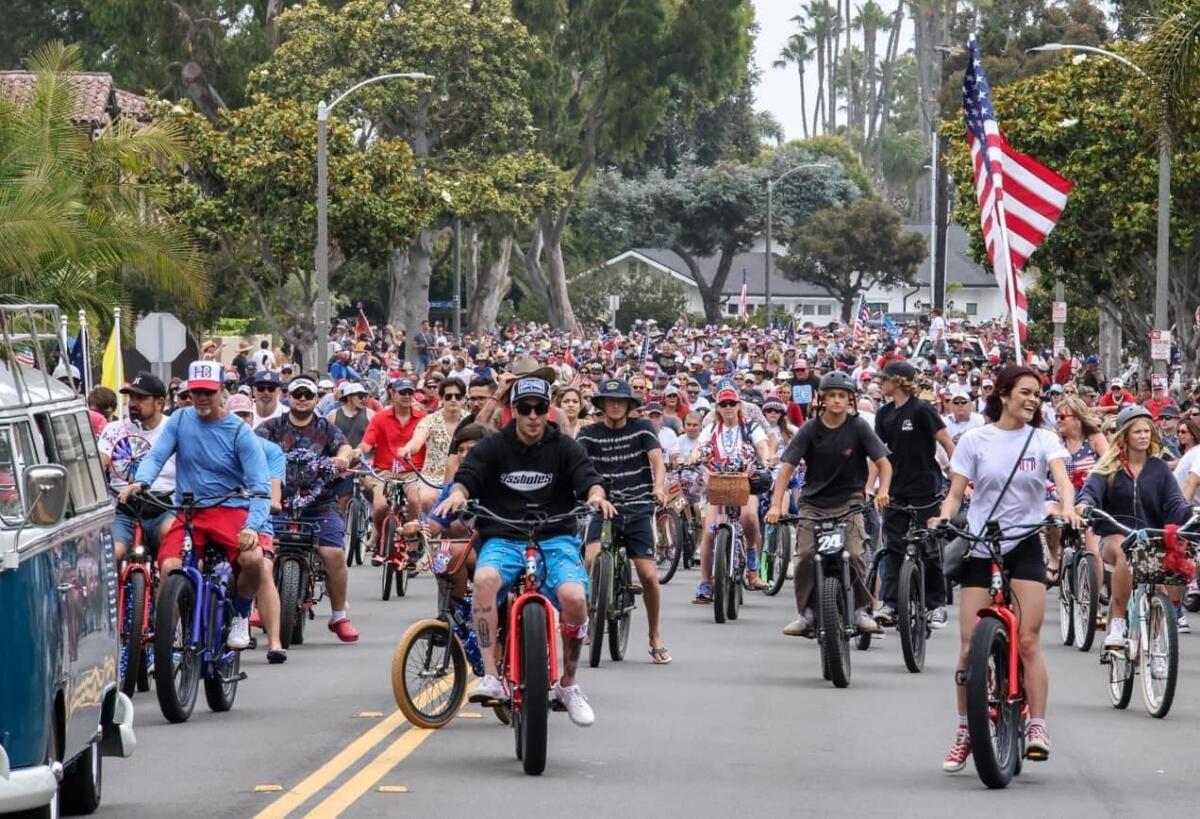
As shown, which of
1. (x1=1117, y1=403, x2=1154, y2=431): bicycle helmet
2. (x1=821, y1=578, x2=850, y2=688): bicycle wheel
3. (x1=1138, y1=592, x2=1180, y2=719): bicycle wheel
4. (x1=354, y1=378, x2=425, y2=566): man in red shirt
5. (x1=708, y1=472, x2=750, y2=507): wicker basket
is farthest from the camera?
(x1=354, y1=378, x2=425, y2=566): man in red shirt

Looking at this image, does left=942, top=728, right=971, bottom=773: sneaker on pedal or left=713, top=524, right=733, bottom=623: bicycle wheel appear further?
left=713, top=524, right=733, bottom=623: bicycle wheel

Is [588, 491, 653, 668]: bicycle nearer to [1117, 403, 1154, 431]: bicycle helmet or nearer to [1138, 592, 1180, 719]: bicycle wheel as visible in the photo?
[1117, 403, 1154, 431]: bicycle helmet

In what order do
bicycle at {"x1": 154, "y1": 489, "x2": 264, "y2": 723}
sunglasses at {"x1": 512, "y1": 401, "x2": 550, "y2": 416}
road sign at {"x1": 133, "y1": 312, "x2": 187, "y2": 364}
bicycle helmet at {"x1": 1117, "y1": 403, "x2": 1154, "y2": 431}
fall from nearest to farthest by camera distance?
sunglasses at {"x1": 512, "y1": 401, "x2": 550, "y2": 416} → bicycle at {"x1": 154, "y1": 489, "x2": 264, "y2": 723} → bicycle helmet at {"x1": 1117, "y1": 403, "x2": 1154, "y2": 431} → road sign at {"x1": 133, "y1": 312, "x2": 187, "y2": 364}

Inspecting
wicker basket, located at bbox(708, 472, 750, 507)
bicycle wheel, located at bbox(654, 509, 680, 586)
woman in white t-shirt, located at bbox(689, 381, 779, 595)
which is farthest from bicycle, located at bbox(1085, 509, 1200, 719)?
bicycle wheel, located at bbox(654, 509, 680, 586)

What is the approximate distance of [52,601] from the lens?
26.7 ft

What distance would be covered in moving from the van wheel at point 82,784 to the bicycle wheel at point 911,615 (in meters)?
6.80

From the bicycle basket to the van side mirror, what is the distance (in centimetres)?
718

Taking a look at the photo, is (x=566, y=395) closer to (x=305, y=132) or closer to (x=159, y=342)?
(x=159, y=342)

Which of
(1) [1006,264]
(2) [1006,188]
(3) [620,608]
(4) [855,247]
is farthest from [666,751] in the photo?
(4) [855,247]

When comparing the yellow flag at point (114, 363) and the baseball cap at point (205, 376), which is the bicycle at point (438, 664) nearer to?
the baseball cap at point (205, 376)

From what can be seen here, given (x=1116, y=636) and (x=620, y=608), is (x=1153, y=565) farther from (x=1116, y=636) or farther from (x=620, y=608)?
(x=620, y=608)

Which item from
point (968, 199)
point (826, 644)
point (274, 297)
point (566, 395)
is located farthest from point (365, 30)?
point (826, 644)

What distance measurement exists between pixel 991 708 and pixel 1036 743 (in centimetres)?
40

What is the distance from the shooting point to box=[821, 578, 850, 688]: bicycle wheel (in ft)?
45.5
